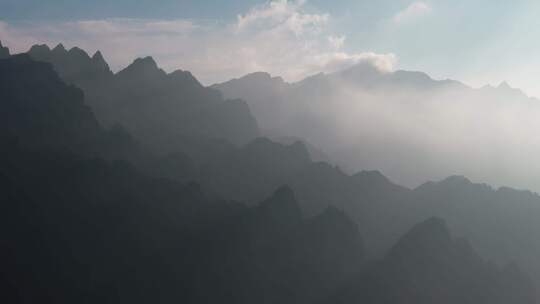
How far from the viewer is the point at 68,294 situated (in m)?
72.0

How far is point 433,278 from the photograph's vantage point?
83.6 metres

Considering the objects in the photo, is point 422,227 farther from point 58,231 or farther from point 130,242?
point 58,231

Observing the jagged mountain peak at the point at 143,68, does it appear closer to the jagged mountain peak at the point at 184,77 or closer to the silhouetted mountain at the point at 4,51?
the jagged mountain peak at the point at 184,77

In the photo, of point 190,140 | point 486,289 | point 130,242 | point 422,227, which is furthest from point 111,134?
point 486,289

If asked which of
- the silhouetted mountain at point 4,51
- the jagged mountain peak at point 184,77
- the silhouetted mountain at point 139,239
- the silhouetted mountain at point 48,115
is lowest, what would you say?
the silhouetted mountain at point 139,239

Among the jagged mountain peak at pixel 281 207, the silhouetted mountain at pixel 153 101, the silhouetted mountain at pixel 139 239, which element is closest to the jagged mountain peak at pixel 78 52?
the silhouetted mountain at pixel 153 101

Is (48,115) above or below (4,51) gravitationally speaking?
below

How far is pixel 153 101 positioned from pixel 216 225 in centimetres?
7791

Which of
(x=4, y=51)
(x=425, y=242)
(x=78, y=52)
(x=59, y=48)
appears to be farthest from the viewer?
(x=59, y=48)

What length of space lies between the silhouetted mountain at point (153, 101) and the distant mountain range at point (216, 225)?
56.4 feet

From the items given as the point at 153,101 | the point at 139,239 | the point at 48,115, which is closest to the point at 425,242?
the point at 139,239

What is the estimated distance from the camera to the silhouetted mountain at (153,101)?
142250 mm

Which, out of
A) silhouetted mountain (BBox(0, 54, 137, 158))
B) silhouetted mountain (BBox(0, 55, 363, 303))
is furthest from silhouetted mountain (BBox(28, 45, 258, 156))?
silhouetted mountain (BBox(0, 55, 363, 303))

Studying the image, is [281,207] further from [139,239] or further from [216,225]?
[139,239]
